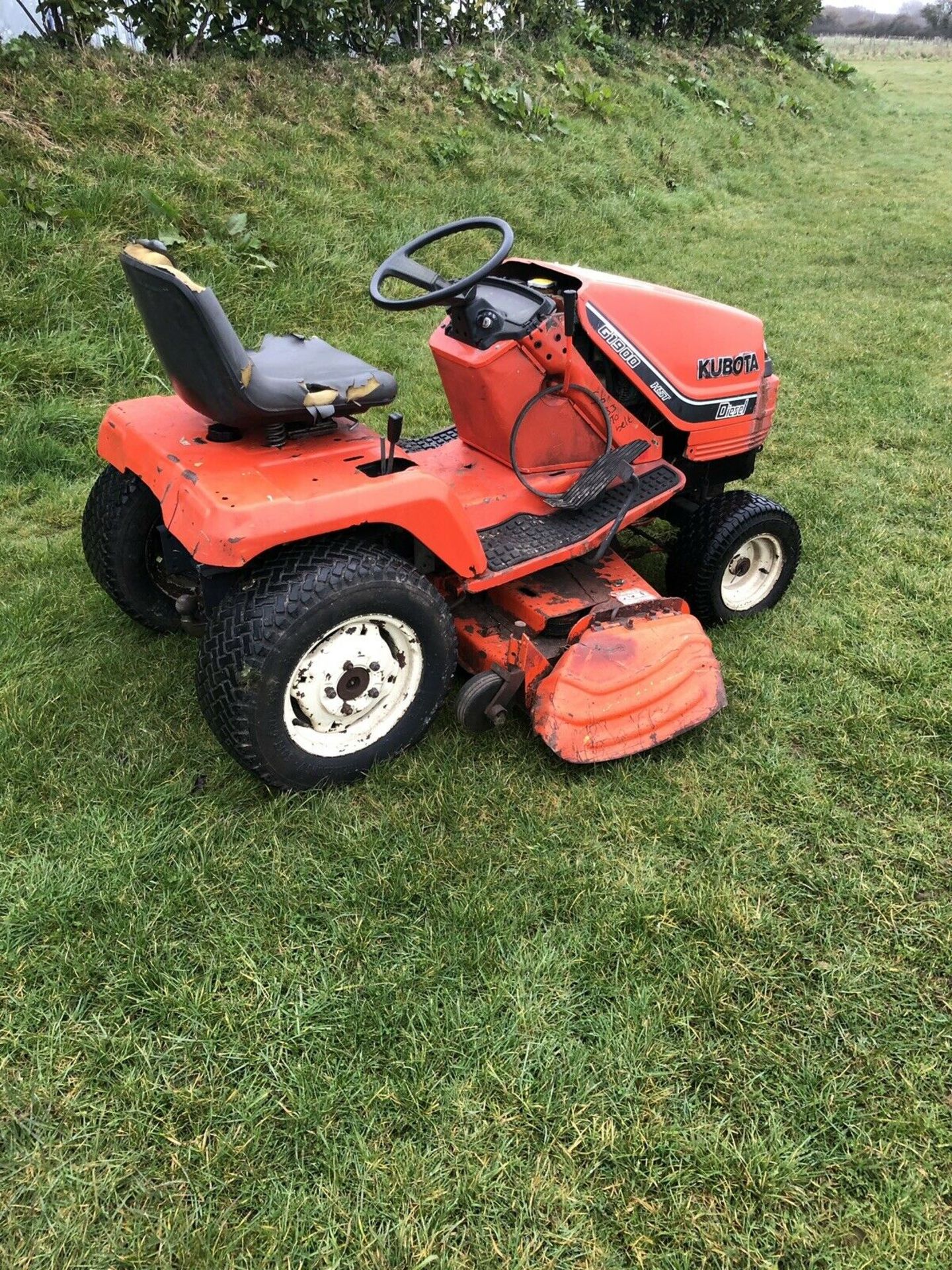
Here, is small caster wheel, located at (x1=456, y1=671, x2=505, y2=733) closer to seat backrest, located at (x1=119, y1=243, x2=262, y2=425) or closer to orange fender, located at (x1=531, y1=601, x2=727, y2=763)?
orange fender, located at (x1=531, y1=601, x2=727, y2=763)

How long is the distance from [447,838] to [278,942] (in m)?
0.51

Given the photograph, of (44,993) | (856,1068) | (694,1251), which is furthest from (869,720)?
(44,993)

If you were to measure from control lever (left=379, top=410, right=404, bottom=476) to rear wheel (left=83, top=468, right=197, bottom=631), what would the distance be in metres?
0.73

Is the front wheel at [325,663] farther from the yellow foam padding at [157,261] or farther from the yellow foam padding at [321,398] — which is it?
the yellow foam padding at [157,261]

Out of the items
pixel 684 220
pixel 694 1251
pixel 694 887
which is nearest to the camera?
pixel 694 1251

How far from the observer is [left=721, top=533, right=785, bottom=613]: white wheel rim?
11.1 ft

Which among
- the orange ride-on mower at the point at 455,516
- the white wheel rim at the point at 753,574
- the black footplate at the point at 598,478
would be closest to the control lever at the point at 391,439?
the orange ride-on mower at the point at 455,516

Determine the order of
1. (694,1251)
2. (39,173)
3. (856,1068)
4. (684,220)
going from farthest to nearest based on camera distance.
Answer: (684,220) → (39,173) → (856,1068) → (694,1251)

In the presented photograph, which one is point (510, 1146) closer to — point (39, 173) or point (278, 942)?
point (278, 942)

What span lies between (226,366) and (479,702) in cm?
109

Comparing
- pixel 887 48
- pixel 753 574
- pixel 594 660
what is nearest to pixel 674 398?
pixel 753 574

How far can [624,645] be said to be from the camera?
8.82ft

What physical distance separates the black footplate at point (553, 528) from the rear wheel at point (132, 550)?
3.06 ft

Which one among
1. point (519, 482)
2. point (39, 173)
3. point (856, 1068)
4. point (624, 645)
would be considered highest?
point (39, 173)
